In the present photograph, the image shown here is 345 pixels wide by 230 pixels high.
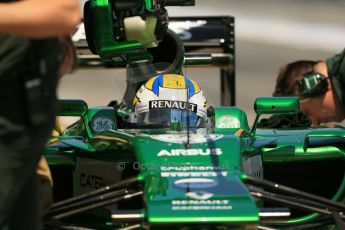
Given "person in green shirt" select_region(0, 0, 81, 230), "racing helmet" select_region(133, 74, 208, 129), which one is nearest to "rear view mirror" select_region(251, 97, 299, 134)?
"racing helmet" select_region(133, 74, 208, 129)

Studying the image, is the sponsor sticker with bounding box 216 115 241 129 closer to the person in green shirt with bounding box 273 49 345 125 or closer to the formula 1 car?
the formula 1 car

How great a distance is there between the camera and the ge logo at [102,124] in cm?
526

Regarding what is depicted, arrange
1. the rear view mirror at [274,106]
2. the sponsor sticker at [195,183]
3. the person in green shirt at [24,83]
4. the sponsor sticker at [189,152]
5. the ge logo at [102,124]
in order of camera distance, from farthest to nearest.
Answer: the ge logo at [102,124], the rear view mirror at [274,106], the sponsor sticker at [189,152], the sponsor sticker at [195,183], the person in green shirt at [24,83]

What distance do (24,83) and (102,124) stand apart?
2.61 metres

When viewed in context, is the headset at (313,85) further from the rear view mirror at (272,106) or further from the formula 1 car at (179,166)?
the rear view mirror at (272,106)

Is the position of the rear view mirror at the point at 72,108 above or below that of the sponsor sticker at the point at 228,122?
above

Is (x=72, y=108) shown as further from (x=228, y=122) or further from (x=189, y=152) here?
(x=189, y=152)

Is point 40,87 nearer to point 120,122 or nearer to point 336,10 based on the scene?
point 120,122

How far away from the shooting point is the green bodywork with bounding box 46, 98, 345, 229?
338 cm

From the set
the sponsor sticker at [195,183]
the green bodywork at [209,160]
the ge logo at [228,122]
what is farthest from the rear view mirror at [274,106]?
the sponsor sticker at [195,183]

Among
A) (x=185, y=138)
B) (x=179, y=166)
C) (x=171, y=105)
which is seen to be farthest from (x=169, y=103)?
(x=179, y=166)

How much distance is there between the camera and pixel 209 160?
157 inches

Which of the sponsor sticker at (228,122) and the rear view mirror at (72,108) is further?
the sponsor sticker at (228,122)

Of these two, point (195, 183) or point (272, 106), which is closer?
point (195, 183)
